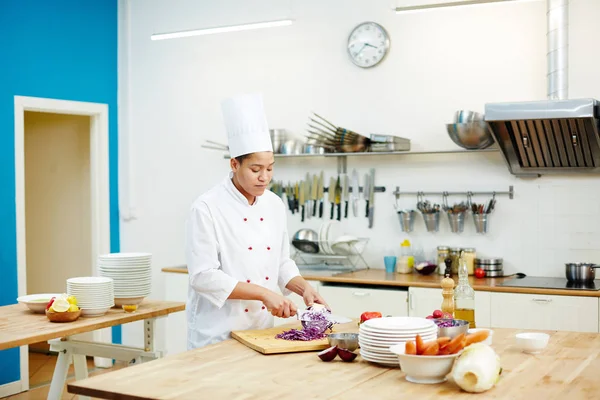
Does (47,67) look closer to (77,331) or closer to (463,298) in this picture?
(77,331)

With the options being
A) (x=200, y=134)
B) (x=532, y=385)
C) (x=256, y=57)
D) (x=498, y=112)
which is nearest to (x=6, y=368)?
(x=200, y=134)

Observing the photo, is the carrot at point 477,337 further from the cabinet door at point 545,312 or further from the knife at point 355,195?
the knife at point 355,195

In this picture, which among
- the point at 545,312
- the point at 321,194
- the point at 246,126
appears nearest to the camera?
the point at 246,126

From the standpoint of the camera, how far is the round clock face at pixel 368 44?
244 inches

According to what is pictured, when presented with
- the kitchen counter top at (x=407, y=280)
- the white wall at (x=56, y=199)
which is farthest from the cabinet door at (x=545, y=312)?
the white wall at (x=56, y=199)

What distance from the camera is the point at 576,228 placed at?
559 centimetres

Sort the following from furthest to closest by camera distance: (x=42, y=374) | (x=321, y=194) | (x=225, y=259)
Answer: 1. (x=42, y=374)
2. (x=321, y=194)
3. (x=225, y=259)

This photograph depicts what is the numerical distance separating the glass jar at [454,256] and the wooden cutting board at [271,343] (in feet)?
9.18

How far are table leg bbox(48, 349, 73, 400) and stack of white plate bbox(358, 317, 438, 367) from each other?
2.30m

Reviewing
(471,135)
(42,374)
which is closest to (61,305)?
(471,135)

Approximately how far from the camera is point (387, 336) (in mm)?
2648

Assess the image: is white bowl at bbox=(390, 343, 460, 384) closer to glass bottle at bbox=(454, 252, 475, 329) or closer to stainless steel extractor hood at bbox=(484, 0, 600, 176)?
glass bottle at bbox=(454, 252, 475, 329)

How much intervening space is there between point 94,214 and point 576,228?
414 cm

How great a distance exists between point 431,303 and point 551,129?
55.5 inches
